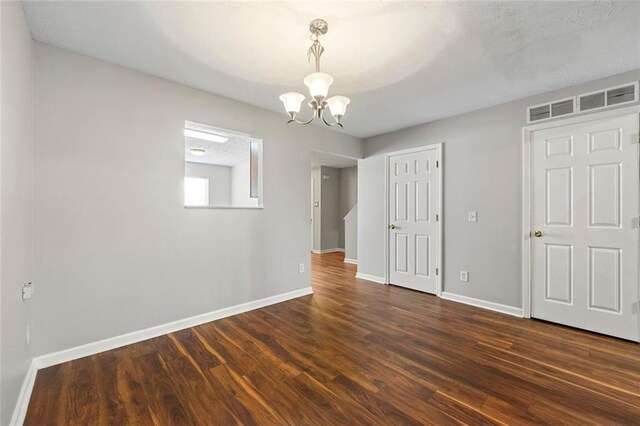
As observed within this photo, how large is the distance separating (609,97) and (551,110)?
434mm

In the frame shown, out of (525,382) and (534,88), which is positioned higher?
(534,88)

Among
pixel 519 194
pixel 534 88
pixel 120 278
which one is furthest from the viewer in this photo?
pixel 519 194

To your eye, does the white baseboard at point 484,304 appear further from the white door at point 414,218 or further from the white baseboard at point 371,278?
the white baseboard at point 371,278

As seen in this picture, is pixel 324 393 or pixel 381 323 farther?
pixel 381 323

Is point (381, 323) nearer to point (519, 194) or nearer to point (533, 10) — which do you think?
point (519, 194)

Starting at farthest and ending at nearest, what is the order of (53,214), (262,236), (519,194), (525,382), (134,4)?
1. (262,236)
2. (519,194)
3. (53,214)
4. (525,382)
5. (134,4)

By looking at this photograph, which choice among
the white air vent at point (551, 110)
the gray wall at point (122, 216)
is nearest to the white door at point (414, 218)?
the white air vent at point (551, 110)

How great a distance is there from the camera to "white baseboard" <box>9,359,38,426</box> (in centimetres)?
153

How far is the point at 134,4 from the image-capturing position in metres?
1.76

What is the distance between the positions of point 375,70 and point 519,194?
2.23 meters

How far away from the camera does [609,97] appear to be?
268 cm

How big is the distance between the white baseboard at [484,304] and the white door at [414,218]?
0.78 feet

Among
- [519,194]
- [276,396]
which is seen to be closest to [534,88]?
[519,194]

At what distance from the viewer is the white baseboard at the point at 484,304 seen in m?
3.22
